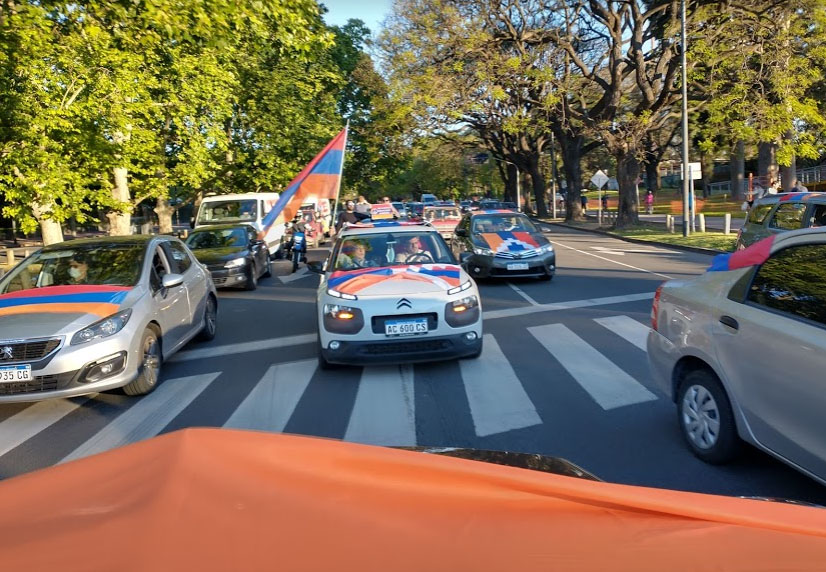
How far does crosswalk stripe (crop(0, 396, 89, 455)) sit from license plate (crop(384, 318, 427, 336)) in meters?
3.15

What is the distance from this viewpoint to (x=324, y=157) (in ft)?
40.9

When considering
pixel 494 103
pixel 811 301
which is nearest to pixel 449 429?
pixel 811 301

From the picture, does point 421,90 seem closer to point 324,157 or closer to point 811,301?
point 324,157

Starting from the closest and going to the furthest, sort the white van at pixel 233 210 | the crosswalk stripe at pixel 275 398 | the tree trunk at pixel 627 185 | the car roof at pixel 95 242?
the crosswalk stripe at pixel 275 398
the car roof at pixel 95 242
the white van at pixel 233 210
the tree trunk at pixel 627 185

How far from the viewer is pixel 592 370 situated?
23.1 ft

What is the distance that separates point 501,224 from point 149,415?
1073 centimetres

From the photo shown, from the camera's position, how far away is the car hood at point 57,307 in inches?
239

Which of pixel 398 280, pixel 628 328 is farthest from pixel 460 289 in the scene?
pixel 628 328

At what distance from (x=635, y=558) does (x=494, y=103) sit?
3046 centimetres

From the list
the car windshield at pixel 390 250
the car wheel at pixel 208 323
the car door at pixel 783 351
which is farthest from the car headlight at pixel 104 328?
the car door at pixel 783 351

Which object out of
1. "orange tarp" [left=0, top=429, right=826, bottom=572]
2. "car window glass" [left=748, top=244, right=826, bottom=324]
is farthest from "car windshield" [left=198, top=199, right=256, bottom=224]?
"orange tarp" [left=0, top=429, right=826, bottom=572]

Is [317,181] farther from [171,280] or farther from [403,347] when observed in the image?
[403,347]

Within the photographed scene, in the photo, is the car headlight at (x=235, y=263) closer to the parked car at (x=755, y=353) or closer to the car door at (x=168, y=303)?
the car door at (x=168, y=303)

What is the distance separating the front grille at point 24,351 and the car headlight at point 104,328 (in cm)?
24
